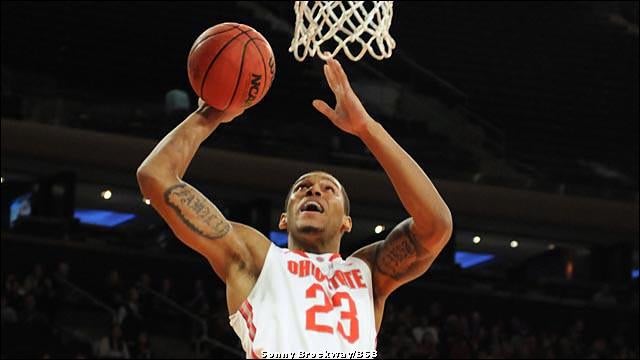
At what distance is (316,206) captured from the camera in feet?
13.9

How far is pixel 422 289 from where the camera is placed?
682 inches

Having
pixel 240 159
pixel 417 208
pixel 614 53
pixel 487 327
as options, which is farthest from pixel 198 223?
pixel 614 53

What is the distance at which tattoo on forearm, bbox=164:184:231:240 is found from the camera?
4027 mm

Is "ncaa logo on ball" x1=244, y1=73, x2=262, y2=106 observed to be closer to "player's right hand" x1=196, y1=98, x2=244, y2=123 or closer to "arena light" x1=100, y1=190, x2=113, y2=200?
"player's right hand" x1=196, y1=98, x2=244, y2=123

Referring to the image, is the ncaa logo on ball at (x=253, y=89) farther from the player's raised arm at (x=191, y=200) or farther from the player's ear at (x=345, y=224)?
the player's ear at (x=345, y=224)

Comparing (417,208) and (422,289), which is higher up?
(422,289)

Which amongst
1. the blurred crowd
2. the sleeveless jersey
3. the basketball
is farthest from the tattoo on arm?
the blurred crowd

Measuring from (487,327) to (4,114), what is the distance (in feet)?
22.4

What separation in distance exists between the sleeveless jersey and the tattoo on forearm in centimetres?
19

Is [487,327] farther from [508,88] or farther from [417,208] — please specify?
[417,208]

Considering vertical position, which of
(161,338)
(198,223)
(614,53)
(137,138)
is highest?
(614,53)

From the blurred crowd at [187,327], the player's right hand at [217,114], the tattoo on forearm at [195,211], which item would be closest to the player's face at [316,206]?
the tattoo on forearm at [195,211]

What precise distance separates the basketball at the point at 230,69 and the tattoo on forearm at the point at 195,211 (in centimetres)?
29

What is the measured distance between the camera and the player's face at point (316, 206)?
423 cm
